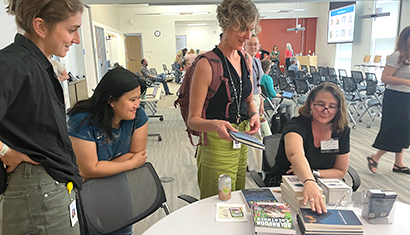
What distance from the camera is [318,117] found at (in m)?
1.78

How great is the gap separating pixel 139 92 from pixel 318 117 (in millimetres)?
1114

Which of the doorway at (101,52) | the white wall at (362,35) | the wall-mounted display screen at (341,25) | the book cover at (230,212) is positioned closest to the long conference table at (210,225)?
the book cover at (230,212)

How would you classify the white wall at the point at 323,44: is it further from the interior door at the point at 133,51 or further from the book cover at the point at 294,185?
the book cover at the point at 294,185

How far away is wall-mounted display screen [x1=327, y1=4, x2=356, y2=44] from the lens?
1195 centimetres

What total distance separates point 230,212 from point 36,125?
0.87 metres

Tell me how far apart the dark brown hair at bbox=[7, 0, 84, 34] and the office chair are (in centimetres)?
77

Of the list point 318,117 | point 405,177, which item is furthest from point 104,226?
point 405,177

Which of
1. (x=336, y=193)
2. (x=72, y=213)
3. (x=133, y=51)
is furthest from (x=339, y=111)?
(x=133, y=51)

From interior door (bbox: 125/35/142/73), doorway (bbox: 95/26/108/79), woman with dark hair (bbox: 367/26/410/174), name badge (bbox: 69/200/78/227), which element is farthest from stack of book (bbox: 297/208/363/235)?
interior door (bbox: 125/35/142/73)

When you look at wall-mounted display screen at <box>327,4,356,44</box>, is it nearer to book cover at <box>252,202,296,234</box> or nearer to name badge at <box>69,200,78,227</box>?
book cover at <box>252,202,296,234</box>

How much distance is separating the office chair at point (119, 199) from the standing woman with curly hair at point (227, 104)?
1.11 feet

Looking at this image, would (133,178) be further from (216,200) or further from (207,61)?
(207,61)

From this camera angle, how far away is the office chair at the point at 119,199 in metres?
1.38

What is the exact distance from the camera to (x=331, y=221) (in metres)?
1.11
